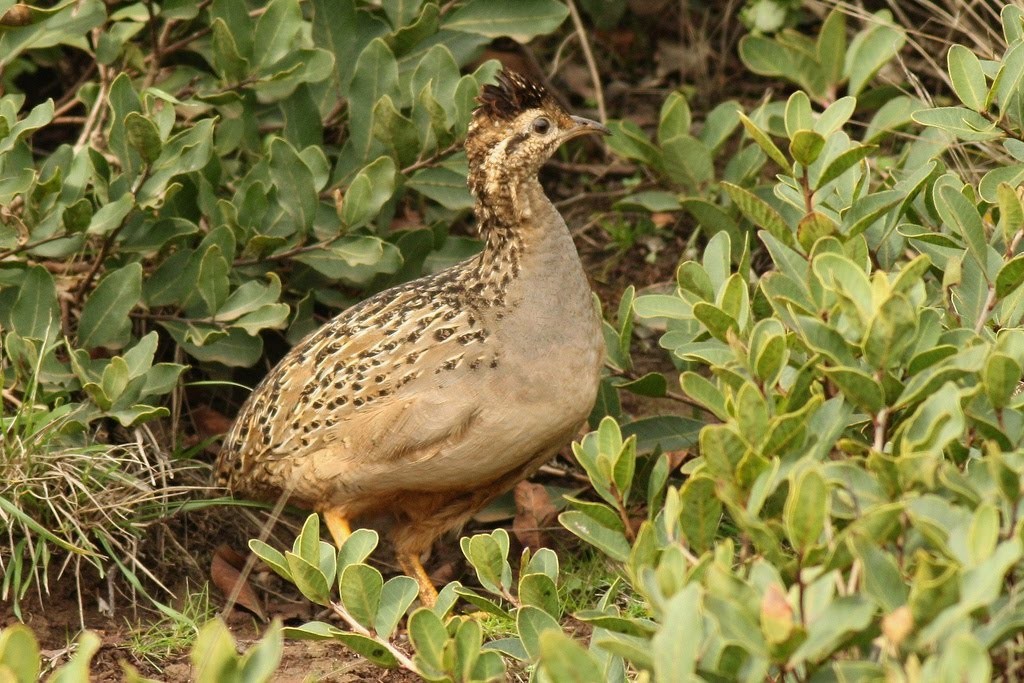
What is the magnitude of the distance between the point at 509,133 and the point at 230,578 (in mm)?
2084

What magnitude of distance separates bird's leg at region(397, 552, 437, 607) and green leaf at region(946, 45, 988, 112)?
262cm

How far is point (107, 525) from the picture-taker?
521 centimetres

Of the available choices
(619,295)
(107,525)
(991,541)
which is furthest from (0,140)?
(991,541)

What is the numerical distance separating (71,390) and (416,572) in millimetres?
1479

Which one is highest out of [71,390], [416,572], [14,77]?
[14,77]

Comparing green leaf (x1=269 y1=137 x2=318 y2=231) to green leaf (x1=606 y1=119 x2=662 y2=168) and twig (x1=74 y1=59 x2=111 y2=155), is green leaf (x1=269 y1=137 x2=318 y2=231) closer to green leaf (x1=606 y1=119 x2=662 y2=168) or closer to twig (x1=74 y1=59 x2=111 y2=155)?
twig (x1=74 y1=59 x2=111 y2=155)

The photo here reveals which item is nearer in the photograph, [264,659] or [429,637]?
[264,659]

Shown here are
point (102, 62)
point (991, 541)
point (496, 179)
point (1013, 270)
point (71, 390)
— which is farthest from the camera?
point (102, 62)

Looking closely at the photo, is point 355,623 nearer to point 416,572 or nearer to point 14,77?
point 416,572

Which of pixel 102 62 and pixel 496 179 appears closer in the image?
pixel 496 179

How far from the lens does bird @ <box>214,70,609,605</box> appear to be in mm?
4766

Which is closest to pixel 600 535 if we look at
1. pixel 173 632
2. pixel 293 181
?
pixel 173 632

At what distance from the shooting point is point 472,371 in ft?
15.7

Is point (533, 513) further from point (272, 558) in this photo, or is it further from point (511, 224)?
point (272, 558)
